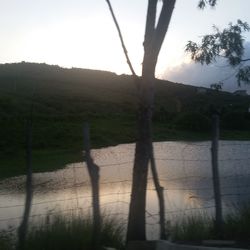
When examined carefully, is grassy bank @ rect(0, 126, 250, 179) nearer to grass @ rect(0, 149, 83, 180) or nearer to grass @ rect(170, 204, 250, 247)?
grass @ rect(0, 149, 83, 180)

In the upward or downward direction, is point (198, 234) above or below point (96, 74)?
below

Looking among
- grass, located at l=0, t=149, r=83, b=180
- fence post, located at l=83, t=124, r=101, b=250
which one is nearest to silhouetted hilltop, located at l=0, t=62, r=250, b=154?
grass, located at l=0, t=149, r=83, b=180

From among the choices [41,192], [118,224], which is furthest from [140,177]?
[41,192]

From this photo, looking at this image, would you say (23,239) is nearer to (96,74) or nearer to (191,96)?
Result: (191,96)

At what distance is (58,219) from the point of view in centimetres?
853

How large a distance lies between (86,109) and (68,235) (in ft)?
172

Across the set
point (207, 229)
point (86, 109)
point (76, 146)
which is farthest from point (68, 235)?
point (86, 109)

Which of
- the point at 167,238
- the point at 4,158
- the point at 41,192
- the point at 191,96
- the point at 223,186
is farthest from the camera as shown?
the point at 191,96

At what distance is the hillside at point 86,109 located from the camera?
40.2m

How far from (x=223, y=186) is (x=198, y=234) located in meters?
6.48

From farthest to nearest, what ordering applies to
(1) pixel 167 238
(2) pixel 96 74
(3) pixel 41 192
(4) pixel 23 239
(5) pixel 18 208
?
1. (2) pixel 96 74
2. (3) pixel 41 192
3. (5) pixel 18 208
4. (1) pixel 167 238
5. (4) pixel 23 239

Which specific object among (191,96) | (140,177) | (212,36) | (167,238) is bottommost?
(167,238)

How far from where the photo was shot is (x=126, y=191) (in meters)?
14.8

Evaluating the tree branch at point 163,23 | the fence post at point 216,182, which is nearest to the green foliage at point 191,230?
the fence post at point 216,182
